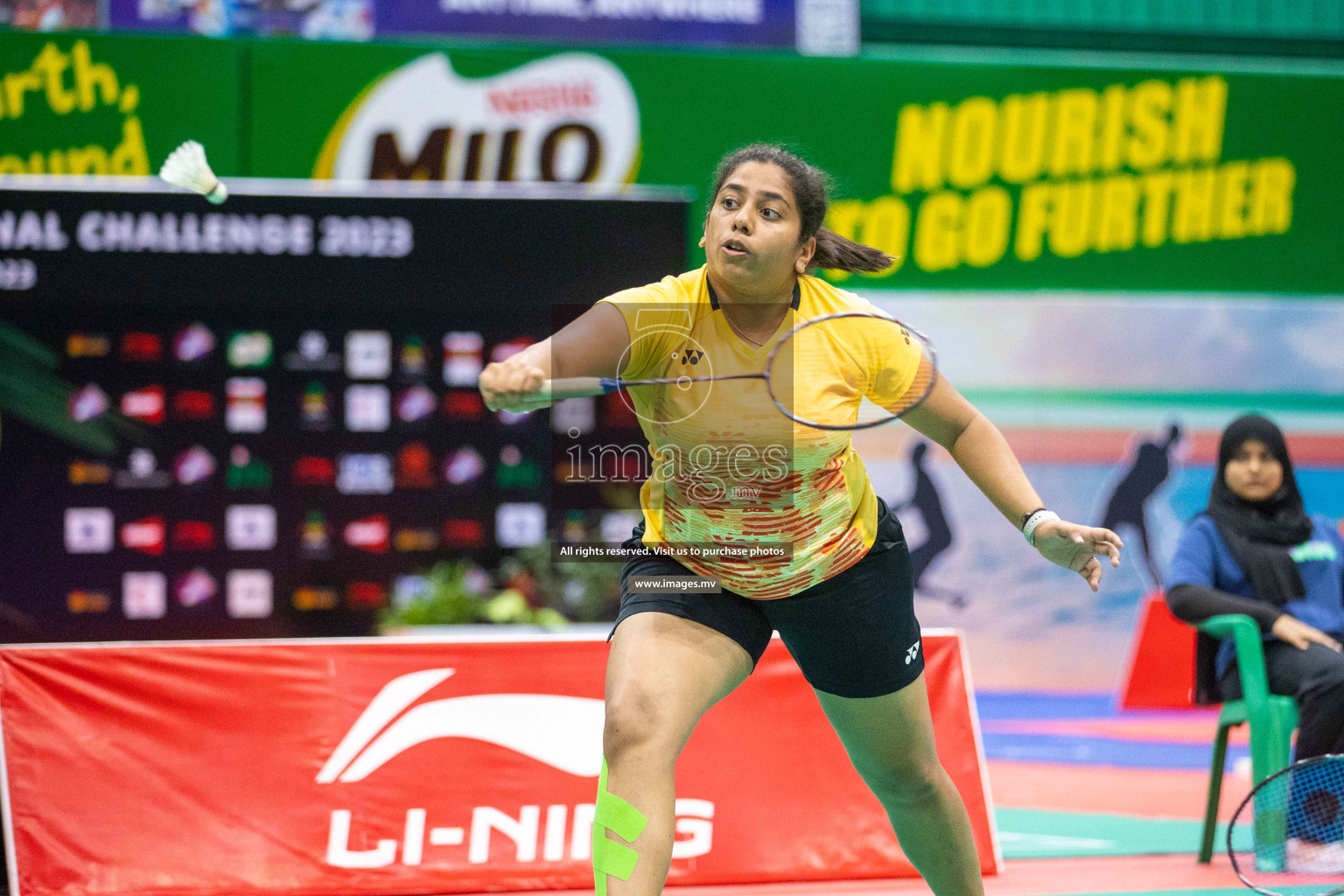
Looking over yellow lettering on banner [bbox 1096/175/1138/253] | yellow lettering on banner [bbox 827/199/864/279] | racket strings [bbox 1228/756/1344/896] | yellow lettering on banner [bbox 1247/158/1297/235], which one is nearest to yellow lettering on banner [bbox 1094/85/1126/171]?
yellow lettering on banner [bbox 1096/175/1138/253]

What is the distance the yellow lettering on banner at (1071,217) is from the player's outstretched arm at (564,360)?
6.36 m

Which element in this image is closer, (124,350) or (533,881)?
(533,881)

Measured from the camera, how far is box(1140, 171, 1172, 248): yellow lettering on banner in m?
8.15

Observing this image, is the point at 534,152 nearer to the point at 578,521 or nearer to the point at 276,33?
the point at 276,33

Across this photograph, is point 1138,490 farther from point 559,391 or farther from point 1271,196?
point 559,391

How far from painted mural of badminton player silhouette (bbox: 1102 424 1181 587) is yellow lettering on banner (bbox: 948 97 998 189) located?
79.1 inches

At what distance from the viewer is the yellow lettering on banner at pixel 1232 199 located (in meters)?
8.20

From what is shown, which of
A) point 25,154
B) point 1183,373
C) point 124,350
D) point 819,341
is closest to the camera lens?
point 819,341

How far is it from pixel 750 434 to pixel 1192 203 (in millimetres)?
6721

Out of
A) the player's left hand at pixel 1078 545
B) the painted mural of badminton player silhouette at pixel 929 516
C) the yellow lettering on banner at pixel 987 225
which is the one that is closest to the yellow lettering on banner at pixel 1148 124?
the yellow lettering on banner at pixel 987 225

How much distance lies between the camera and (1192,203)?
26.9 feet

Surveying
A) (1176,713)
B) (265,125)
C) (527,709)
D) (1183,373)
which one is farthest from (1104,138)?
(527,709)

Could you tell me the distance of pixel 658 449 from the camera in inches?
102

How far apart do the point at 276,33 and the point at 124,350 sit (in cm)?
229
